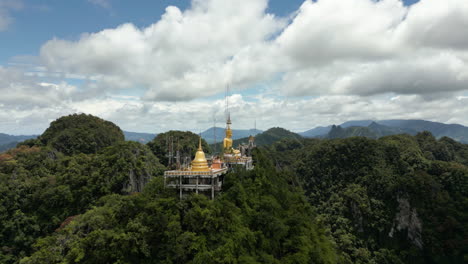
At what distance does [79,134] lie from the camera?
6806cm

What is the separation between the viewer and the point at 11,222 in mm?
40062

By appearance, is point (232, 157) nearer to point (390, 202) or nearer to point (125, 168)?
point (125, 168)

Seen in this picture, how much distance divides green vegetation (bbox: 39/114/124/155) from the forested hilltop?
33 centimetres

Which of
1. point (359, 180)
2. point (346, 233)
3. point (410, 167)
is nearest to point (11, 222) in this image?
point (346, 233)

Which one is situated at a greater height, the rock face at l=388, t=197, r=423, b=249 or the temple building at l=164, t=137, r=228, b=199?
the temple building at l=164, t=137, r=228, b=199

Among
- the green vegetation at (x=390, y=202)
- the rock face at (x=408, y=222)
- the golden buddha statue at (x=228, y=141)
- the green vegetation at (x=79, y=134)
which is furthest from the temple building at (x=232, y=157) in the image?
the green vegetation at (x=79, y=134)

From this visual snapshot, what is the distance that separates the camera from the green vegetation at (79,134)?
65.5 meters

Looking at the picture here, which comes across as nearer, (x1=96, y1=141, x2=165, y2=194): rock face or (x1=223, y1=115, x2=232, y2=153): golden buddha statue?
(x1=223, y1=115, x2=232, y2=153): golden buddha statue

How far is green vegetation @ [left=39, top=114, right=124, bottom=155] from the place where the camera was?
65.5 m

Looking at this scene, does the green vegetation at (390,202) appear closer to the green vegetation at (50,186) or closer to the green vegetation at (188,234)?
the green vegetation at (188,234)

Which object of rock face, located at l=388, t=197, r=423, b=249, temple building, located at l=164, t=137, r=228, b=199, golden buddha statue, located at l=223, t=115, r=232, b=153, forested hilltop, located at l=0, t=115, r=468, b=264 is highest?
golden buddha statue, located at l=223, t=115, r=232, b=153

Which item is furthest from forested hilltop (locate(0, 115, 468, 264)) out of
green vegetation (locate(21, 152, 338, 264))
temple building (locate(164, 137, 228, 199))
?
temple building (locate(164, 137, 228, 199))

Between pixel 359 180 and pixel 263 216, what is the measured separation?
45.4 meters

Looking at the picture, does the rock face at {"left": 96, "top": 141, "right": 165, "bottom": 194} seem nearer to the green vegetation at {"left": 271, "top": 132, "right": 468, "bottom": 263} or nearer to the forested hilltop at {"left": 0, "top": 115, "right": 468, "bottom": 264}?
the forested hilltop at {"left": 0, "top": 115, "right": 468, "bottom": 264}
